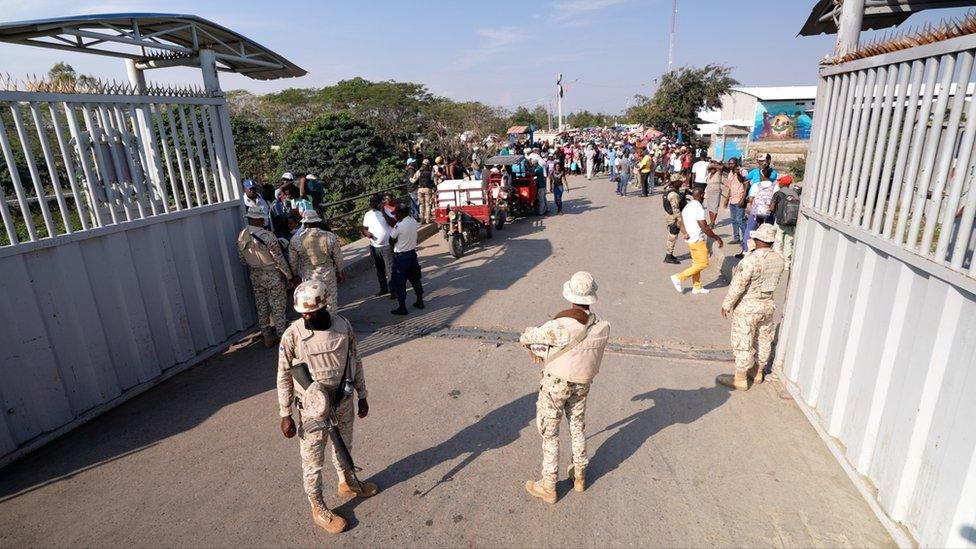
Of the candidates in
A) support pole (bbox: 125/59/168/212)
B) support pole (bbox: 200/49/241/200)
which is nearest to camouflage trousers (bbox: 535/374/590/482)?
support pole (bbox: 125/59/168/212)

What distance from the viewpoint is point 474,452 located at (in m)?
4.05

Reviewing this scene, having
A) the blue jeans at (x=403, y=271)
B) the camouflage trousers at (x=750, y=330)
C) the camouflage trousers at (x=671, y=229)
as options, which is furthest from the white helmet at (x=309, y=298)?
the camouflage trousers at (x=671, y=229)

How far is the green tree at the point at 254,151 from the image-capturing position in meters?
24.5

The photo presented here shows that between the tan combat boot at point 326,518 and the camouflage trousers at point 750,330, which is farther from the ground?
the camouflage trousers at point 750,330

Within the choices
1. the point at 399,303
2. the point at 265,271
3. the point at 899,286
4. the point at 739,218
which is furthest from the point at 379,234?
the point at 739,218

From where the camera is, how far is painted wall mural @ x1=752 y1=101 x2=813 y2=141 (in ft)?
116

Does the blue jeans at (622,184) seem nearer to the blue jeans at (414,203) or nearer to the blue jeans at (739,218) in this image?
the blue jeans at (739,218)

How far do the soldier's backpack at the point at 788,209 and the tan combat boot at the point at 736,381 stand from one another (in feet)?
12.7

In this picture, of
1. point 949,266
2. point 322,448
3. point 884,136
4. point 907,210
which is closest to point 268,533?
point 322,448

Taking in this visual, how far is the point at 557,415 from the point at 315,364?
1.62 meters

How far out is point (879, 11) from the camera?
13.6 ft

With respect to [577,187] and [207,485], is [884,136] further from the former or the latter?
[577,187]

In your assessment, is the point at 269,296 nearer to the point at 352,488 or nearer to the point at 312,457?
the point at 352,488

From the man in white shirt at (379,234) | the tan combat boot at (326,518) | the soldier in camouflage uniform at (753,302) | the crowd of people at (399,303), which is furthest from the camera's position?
the man in white shirt at (379,234)
